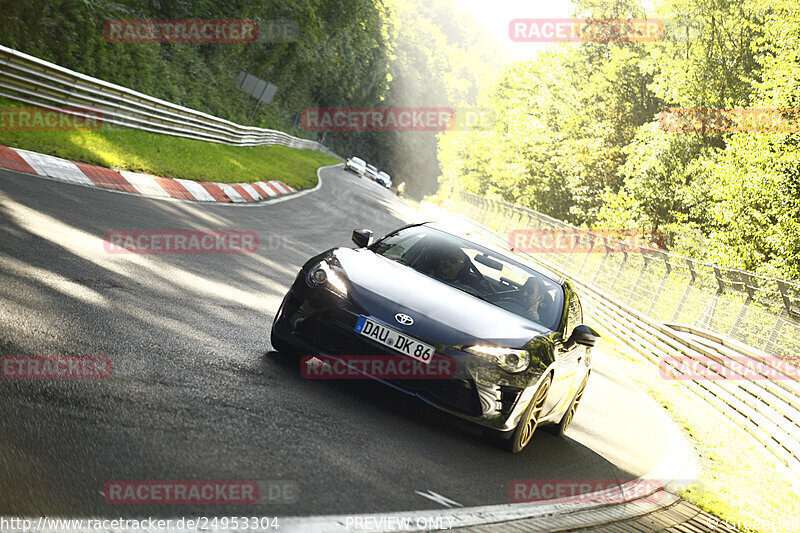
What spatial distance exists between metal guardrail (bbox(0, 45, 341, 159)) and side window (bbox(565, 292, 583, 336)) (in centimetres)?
1039

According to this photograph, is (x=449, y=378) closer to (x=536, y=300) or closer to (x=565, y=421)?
(x=536, y=300)

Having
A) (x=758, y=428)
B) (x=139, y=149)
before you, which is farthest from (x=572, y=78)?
(x=758, y=428)

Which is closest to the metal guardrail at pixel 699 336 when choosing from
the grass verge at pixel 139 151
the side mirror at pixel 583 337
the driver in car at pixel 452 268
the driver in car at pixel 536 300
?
the side mirror at pixel 583 337

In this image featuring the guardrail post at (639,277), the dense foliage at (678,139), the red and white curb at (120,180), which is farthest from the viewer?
the dense foliage at (678,139)

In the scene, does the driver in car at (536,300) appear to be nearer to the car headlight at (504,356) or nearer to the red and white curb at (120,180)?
the car headlight at (504,356)

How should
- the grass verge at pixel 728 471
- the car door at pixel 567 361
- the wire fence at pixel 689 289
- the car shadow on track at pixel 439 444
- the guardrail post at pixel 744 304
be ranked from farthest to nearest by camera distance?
the guardrail post at pixel 744 304, the wire fence at pixel 689 289, the grass verge at pixel 728 471, the car door at pixel 567 361, the car shadow on track at pixel 439 444

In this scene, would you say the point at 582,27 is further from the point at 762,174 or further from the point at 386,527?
the point at 386,527

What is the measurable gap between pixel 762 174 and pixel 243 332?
21.5 m

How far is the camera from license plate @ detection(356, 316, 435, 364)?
216 inches

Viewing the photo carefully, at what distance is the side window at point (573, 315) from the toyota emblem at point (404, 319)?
172cm

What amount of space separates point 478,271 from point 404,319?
169 centimetres

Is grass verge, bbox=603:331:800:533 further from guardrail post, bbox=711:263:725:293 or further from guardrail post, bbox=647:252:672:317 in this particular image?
guardrail post, bbox=647:252:672:317

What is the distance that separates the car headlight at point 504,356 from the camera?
18.1ft

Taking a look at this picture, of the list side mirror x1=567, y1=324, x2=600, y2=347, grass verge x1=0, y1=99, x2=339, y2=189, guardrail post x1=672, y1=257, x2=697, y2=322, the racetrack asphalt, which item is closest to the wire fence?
guardrail post x1=672, y1=257, x2=697, y2=322
